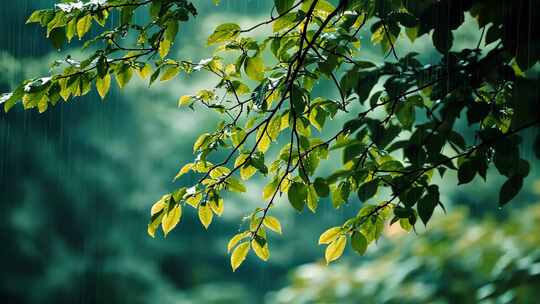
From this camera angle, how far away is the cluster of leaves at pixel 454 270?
103 centimetres

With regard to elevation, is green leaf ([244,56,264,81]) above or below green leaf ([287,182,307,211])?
above

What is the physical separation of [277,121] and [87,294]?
3.74 meters

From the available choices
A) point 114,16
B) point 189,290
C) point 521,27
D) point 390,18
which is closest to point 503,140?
point 521,27

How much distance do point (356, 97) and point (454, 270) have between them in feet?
1.24

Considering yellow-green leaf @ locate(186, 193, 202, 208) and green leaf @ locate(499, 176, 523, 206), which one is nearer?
green leaf @ locate(499, 176, 523, 206)

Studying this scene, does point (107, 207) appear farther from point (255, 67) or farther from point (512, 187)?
point (512, 187)

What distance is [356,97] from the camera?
3.25 feet

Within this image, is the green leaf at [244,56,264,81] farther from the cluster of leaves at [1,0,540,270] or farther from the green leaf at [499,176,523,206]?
the green leaf at [499,176,523,206]

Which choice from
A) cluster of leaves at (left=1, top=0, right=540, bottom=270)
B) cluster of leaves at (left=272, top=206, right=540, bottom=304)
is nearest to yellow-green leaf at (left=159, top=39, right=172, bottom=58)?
cluster of leaves at (left=1, top=0, right=540, bottom=270)

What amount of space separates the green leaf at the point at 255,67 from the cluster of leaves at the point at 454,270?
0.38 meters

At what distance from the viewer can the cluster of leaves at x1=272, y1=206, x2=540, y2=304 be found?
1025 millimetres

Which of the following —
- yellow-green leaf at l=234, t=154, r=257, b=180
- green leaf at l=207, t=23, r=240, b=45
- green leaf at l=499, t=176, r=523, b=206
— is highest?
green leaf at l=207, t=23, r=240, b=45

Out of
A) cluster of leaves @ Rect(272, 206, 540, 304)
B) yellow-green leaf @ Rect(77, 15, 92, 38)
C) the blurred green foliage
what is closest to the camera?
cluster of leaves @ Rect(272, 206, 540, 304)

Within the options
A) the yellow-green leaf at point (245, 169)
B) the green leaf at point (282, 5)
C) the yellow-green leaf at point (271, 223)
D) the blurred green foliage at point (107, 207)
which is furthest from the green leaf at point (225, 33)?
the blurred green foliage at point (107, 207)
